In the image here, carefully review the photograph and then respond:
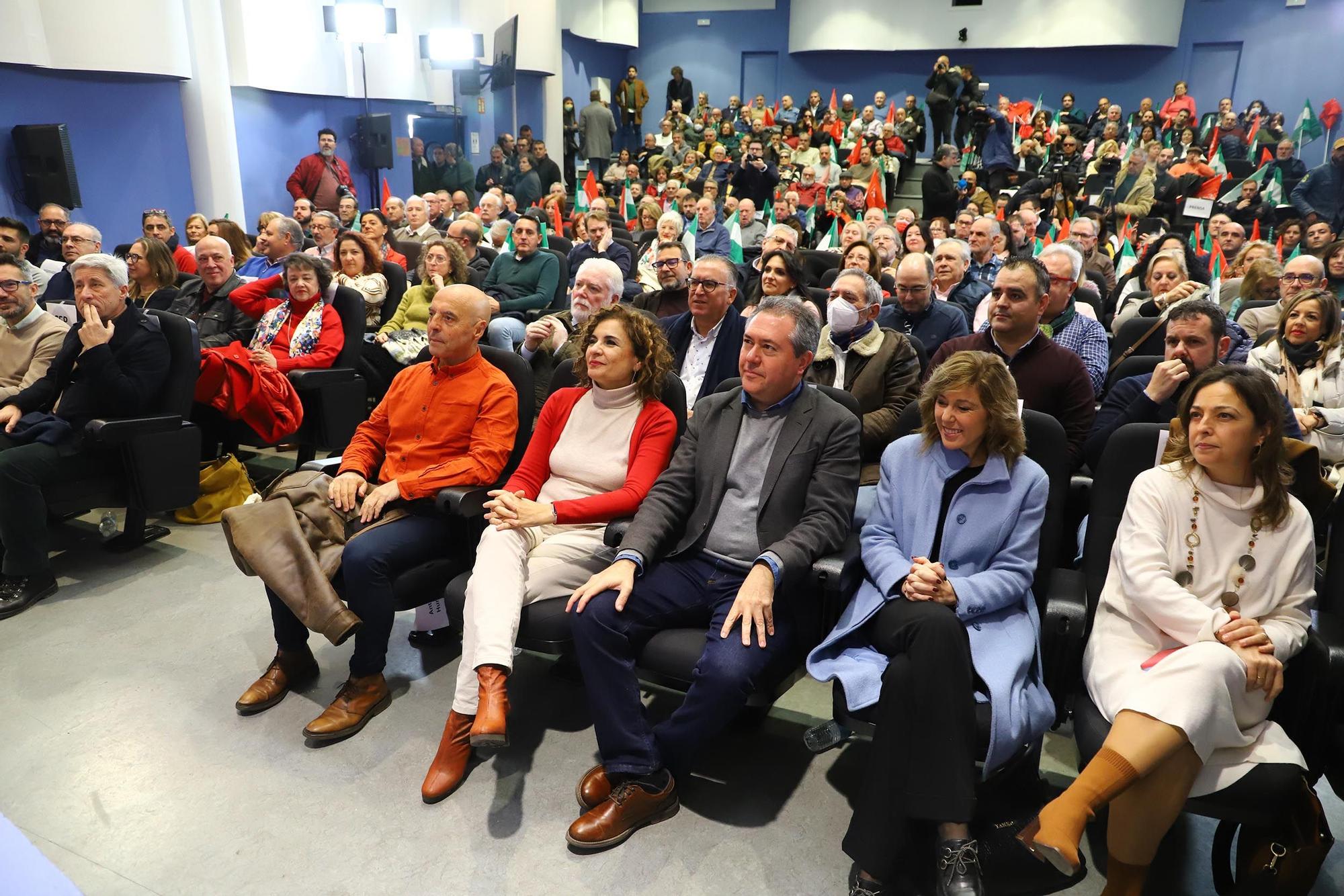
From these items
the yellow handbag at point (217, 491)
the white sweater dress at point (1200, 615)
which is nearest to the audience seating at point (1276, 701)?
the white sweater dress at point (1200, 615)

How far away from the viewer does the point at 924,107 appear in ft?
55.2

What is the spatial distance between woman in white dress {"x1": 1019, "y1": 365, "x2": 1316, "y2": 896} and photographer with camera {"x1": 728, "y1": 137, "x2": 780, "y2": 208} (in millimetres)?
8666

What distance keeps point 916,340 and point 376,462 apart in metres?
1.98

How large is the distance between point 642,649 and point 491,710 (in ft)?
1.25

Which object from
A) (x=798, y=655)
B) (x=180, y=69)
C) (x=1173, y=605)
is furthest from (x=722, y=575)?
(x=180, y=69)

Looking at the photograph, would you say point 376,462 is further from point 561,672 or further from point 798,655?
point 798,655

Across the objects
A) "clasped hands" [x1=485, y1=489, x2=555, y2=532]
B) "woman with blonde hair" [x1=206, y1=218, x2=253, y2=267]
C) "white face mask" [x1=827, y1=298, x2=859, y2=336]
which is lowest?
"clasped hands" [x1=485, y1=489, x2=555, y2=532]

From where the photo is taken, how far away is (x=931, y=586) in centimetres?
197

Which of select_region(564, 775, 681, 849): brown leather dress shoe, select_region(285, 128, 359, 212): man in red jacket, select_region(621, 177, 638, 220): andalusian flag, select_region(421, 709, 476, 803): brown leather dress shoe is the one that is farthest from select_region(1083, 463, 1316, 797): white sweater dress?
select_region(285, 128, 359, 212): man in red jacket

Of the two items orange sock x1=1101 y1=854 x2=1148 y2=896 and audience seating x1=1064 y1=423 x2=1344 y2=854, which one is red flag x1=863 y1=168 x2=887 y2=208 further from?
orange sock x1=1101 y1=854 x2=1148 y2=896

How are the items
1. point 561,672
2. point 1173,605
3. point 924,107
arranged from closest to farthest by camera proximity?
point 1173,605 → point 561,672 → point 924,107

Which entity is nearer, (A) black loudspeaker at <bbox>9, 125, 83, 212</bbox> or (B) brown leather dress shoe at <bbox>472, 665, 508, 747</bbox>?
(B) brown leather dress shoe at <bbox>472, 665, 508, 747</bbox>

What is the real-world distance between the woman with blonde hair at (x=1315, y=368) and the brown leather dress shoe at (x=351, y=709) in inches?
114

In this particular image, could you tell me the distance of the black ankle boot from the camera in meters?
1.73
